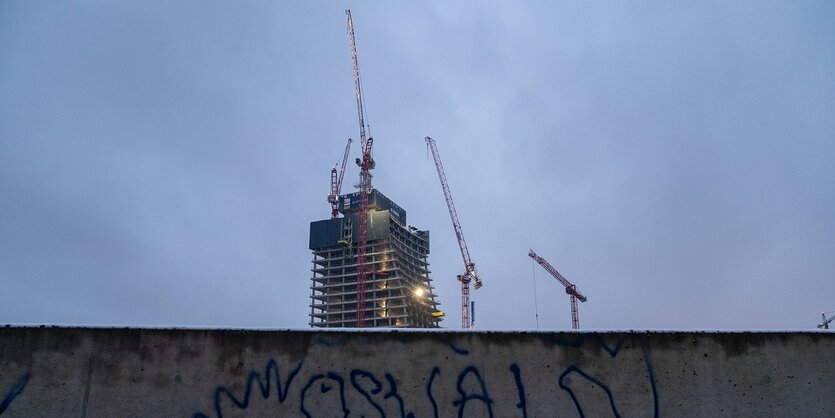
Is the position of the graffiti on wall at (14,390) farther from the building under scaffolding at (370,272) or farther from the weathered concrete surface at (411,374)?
the building under scaffolding at (370,272)

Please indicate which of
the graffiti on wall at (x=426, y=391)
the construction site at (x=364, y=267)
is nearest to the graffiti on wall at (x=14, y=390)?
the graffiti on wall at (x=426, y=391)

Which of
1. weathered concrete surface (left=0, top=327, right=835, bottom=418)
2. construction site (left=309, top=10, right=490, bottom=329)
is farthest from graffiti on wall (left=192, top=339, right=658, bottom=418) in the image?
construction site (left=309, top=10, right=490, bottom=329)

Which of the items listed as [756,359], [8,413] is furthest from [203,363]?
[756,359]

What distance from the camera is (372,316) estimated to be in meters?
174

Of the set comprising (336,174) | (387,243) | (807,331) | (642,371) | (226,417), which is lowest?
(226,417)

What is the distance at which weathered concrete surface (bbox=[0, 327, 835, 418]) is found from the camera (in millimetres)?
6969

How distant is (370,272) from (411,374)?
6778 inches

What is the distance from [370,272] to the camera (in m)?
178

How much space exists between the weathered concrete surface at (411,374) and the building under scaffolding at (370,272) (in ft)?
543

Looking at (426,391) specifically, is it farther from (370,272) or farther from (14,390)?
(370,272)

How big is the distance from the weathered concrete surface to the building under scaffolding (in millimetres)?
165594

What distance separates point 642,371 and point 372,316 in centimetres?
17071

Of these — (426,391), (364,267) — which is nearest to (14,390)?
(426,391)

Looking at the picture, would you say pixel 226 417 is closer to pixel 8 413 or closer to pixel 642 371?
pixel 8 413
